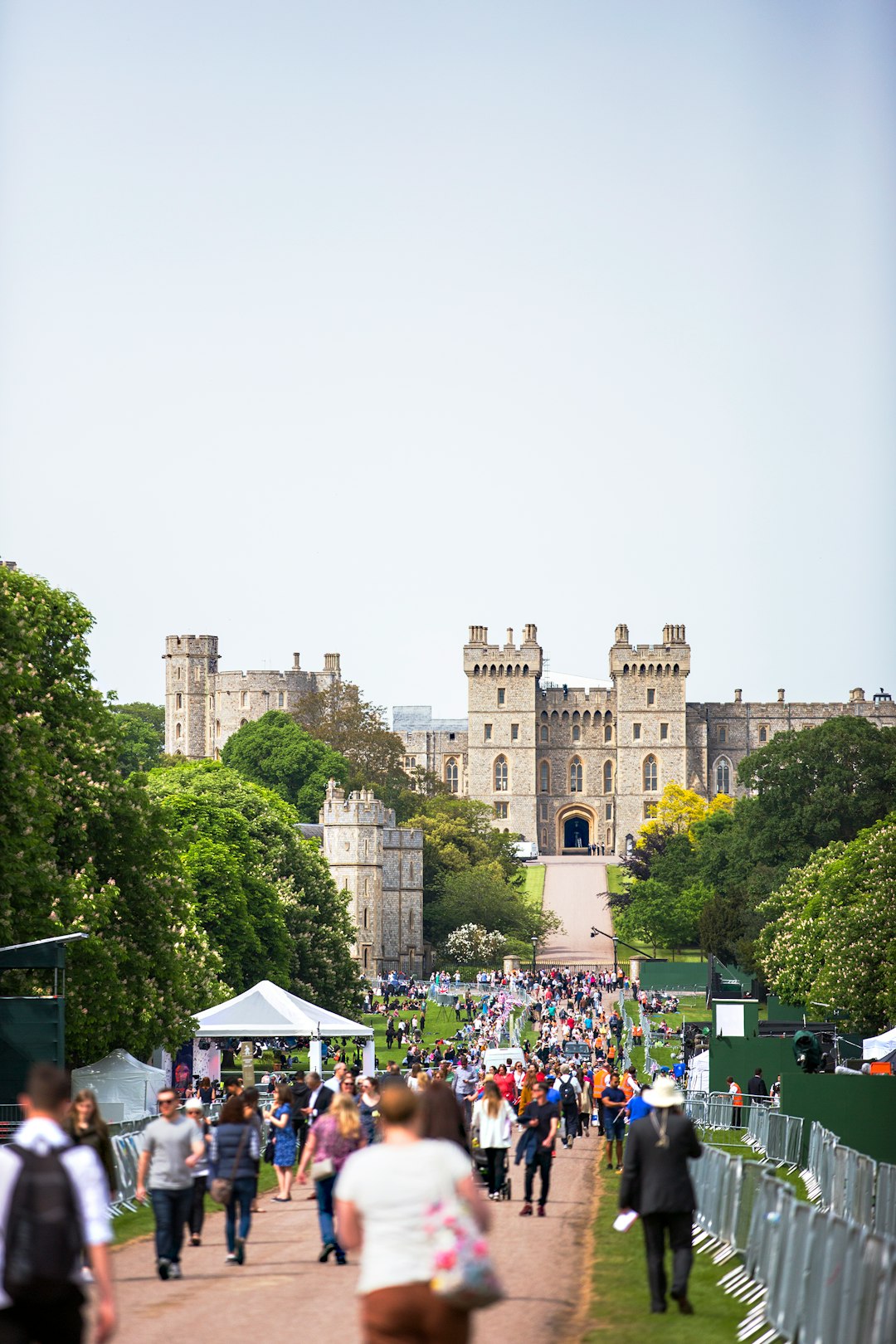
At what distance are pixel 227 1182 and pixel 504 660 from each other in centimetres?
12230

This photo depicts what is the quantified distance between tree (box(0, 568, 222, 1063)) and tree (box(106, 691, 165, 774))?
4985 centimetres

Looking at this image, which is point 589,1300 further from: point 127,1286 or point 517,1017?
point 517,1017

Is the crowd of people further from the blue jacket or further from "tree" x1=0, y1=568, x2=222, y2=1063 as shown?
"tree" x1=0, y1=568, x2=222, y2=1063

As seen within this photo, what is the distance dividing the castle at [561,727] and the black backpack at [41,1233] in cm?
12306

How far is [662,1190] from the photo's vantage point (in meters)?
11.6

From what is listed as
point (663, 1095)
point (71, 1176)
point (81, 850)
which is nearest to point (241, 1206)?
point (663, 1095)

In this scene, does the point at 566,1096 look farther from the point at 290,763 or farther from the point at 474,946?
the point at 290,763

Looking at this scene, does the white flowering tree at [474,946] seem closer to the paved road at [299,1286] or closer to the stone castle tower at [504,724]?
the stone castle tower at [504,724]

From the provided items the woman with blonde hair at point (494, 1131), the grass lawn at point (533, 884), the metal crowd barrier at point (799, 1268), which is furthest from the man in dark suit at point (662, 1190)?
the grass lawn at point (533, 884)

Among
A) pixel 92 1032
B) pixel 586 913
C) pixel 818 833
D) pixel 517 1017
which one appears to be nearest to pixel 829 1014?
pixel 517 1017

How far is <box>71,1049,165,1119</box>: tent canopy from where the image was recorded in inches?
1048

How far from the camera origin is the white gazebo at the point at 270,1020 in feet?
98.1

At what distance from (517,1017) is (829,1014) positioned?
42.4 ft

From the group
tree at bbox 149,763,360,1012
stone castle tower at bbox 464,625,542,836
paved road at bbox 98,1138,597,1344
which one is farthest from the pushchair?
stone castle tower at bbox 464,625,542,836
